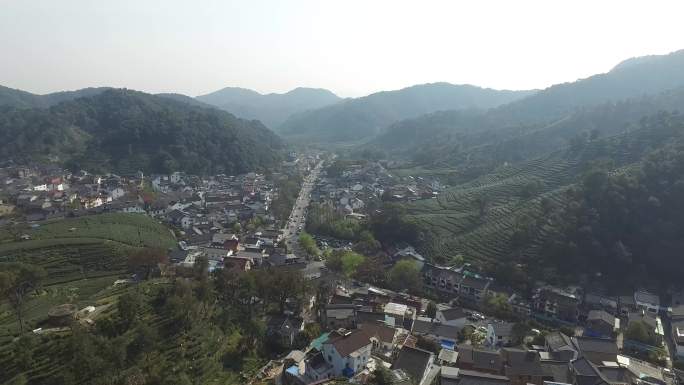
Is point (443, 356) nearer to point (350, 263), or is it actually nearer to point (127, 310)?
point (350, 263)

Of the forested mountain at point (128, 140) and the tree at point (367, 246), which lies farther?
the forested mountain at point (128, 140)

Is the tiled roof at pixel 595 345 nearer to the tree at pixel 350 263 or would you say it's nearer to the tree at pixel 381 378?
the tree at pixel 381 378

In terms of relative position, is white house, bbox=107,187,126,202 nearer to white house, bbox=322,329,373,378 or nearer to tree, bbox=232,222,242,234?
tree, bbox=232,222,242,234

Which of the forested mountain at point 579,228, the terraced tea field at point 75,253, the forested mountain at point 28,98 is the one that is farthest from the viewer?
the forested mountain at point 28,98

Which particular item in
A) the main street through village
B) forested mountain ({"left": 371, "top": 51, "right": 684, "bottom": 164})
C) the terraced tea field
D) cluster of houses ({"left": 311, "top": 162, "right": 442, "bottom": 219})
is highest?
forested mountain ({"left": 371, "top": 51, "right": 684, "bottom": 164})

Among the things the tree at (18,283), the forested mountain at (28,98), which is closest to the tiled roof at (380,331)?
the tree at (18,283)

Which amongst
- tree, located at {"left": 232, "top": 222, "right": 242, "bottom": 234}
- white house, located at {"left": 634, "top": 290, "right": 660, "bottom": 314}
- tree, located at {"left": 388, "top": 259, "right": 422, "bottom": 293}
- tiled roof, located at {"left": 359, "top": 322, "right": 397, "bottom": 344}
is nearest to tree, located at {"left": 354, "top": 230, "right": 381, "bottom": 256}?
tree, located at {"left": 388, "top": 259, "right": 422, "bottom": 293}
